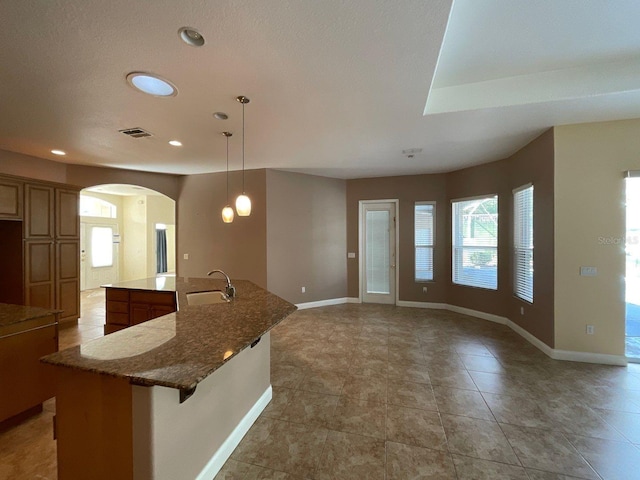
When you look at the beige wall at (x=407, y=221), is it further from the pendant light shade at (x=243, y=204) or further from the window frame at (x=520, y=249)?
the pendant light shade at (x=243, y=204)

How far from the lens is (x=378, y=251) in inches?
236

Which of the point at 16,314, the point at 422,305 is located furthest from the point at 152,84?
the point at 422,305

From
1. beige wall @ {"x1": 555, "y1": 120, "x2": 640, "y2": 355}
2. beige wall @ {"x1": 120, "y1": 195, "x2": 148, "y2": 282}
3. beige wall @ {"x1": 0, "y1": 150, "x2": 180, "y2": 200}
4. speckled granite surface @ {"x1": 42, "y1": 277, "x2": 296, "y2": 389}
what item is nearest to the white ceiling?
beige wall @ {"x1": 555, "y1": 120, "x2": 640, "y2": 355}

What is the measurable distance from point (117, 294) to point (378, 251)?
4727mm

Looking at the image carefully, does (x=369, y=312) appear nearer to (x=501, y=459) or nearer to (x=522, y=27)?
(x=501, y=459)

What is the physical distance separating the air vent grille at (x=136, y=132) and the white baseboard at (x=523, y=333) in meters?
3.90

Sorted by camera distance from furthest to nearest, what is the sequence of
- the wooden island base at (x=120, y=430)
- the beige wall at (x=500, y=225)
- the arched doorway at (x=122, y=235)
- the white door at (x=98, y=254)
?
1. the arched doorway at (x=122, y=235)
2. the white door at (x=98, y=254)
3. the beige wall at (x=500, y=225)
4. the wooden island base at (x=120, y=430)

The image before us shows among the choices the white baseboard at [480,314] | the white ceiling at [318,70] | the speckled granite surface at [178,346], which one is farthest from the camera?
the white baseboard at [480,314]

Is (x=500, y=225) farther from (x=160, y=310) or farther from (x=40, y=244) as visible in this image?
(x=40, y=244)

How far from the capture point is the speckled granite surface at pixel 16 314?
1972mm

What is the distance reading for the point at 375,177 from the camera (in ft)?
19.4

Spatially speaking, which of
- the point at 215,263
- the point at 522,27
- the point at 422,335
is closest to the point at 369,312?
the point at 422,335

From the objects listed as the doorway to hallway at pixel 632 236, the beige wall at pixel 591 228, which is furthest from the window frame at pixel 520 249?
the doorway to hallway at pixel 632 236

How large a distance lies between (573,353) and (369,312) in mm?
2944
